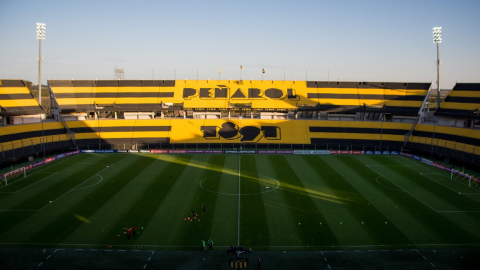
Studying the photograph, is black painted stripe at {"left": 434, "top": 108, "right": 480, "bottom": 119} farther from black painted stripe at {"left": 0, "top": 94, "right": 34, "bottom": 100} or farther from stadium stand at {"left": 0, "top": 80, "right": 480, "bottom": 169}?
black painted stripe at {"left": 0, "top": 94, "right": 34, "bottom": 100}

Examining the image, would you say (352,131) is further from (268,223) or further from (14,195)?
(14,195)

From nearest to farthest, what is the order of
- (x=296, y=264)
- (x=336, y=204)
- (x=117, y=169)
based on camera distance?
(x=296, y=264)
(x=336, y=204)
(x=117, y=169)

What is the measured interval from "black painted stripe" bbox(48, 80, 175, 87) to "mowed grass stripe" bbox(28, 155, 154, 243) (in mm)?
31394

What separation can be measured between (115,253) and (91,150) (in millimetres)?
40167

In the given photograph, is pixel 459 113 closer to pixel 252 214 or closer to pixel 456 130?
pixel 456 130

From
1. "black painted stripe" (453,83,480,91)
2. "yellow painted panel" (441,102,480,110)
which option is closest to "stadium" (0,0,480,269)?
"black painted stripe" (453,83,480,91)

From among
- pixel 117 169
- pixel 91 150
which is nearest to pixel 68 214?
pixel 117 169

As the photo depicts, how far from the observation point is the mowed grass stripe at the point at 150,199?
90.0ft

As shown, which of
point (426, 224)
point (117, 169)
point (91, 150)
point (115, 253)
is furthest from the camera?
point (91, 150)

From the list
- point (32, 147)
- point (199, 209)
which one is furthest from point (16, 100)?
point (199, 209)

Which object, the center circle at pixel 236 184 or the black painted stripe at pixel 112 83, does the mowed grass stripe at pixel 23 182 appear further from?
the black painted stripe at pixel 112 83

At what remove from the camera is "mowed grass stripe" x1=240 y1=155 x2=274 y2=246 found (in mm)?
25967

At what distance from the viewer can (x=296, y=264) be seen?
2238 centimetres

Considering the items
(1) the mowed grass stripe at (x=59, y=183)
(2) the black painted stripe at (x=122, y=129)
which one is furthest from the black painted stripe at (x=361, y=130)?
(1) the mowed grass stripe at (x=59, y=183)
